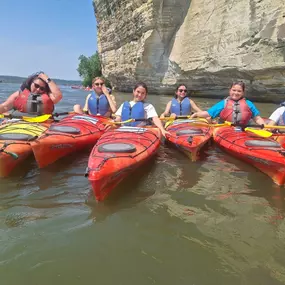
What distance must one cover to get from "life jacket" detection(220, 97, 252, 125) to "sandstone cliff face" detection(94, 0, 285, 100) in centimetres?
554

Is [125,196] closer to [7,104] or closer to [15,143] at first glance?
[15,143]

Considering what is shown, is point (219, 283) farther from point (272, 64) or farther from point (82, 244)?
point (272, 64)

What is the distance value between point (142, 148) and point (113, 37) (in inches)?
722

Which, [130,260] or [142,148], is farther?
[142,148]

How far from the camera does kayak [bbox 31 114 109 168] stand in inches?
142

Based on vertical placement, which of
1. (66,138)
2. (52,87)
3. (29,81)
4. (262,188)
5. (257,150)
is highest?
(29,81)

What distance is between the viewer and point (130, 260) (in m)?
1.94

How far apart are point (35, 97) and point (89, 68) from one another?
99.4 ft

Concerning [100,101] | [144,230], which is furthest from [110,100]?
[144,230]

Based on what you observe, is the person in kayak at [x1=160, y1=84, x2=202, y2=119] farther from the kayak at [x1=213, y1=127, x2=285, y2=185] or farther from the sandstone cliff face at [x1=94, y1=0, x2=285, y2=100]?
the sandstone cliff face at [x1=94, y1=0, x2=285, y2=100]

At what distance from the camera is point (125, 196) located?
114 inches

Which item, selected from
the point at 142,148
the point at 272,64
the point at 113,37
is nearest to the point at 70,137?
the point at 142,148

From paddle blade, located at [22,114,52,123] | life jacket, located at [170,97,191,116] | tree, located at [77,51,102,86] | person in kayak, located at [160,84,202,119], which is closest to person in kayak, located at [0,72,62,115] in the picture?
paddle blade, located at [22,114,52,123]

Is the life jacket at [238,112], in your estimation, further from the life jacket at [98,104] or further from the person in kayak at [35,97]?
the person in kayak at [35,97]
